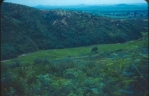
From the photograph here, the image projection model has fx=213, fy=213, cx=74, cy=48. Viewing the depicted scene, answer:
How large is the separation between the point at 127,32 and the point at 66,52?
1.13 meters

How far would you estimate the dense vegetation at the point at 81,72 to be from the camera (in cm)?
202

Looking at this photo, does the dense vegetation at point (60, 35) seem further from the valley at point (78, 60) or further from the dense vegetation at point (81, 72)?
the dense vegetation at point (81, 72)

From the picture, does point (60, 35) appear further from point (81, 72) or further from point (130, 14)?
point (130, 14)

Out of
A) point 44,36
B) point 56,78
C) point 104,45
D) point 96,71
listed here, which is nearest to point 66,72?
point 56,78

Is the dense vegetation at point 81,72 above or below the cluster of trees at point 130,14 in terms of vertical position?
below

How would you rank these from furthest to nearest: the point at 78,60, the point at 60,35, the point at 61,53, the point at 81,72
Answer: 1. the point at 60,35
2. the point at 78,60
3. the point at 61,53
4. the point at 81,72

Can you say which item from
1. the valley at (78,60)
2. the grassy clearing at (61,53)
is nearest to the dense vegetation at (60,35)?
the valley at (78,60)

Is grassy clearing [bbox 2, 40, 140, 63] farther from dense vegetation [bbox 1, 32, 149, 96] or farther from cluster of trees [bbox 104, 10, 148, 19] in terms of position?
cluster of trees [bbox 104, 10, 148, 19]

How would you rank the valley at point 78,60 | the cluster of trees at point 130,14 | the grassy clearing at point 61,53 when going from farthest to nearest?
the grassy clearing at point 61,53, the cluster of trees at point 130,14, the valley at point 78,60

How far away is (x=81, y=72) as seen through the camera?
3.06 meters

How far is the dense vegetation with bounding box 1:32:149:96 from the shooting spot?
2.02 m

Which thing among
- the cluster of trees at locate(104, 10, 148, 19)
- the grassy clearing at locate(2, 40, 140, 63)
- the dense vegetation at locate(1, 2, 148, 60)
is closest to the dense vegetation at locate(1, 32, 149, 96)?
the grassy clearing at locate(2, 40, 140, 63)

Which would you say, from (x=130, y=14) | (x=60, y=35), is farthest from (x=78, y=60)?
(x=130, y=14)

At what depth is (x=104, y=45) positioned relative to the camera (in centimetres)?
335
